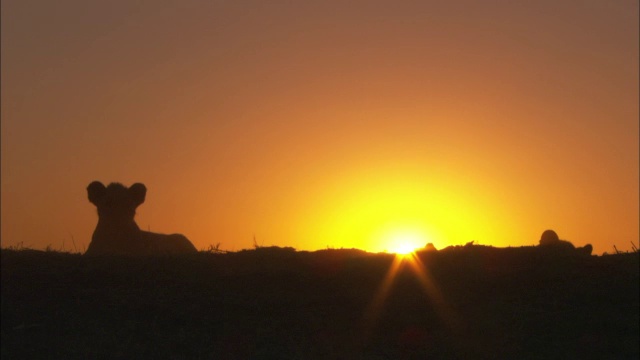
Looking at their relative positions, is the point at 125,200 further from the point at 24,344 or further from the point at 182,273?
the point at 24,344

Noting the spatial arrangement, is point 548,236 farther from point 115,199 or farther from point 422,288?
point 115,199

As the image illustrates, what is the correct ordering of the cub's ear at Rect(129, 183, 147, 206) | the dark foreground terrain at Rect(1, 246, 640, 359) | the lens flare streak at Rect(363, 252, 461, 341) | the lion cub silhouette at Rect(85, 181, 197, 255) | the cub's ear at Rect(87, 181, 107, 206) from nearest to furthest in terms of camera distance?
1. the dark foreground terrain at Rect(1, 246, 640, 359)
2. the lens flare streak at Rect(363, 252, 461, 341)
3. the lion cub silhouette at Rect(85, 181, 197, 255)
4. the cub's ear at Rect(87, 181, 107, 206)
5. the cub's ear at Rect(129, 183, 147, 206)

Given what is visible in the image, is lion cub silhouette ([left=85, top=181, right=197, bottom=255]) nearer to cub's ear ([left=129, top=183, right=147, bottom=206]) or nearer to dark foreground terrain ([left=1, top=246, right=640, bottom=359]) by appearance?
cub's ear ([left=129, top=183, right=147, bottom=206])

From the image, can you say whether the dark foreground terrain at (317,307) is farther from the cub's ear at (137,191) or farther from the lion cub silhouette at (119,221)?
the cub's ear at (137,191)

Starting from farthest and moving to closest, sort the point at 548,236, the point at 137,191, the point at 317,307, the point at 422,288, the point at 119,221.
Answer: the point at 137,191 → the point at 119,221 → the point at 548,236 → the point at 422,288 → the point at 317,307

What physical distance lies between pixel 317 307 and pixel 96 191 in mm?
A: 7819

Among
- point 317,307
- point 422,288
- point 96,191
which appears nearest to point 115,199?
point 96,191

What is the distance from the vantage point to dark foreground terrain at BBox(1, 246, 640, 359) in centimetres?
798

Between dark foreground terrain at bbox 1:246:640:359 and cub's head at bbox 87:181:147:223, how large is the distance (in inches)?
231

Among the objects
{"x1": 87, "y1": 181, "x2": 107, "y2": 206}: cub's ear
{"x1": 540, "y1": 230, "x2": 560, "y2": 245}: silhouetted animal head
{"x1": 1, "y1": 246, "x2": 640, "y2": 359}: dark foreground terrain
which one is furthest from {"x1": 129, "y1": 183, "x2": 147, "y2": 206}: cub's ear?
{"x1": 540, "y1": 230, "x2": 560, "y2": 245}: silhouetted animal head

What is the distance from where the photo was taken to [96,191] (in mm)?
15516

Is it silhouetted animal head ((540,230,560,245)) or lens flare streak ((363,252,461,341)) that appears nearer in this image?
lens flare streak ((363,252,461,341))

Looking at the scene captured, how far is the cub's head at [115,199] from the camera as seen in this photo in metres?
15.5

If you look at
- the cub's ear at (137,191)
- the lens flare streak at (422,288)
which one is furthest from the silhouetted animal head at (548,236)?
the cub's ear at (137,191)
